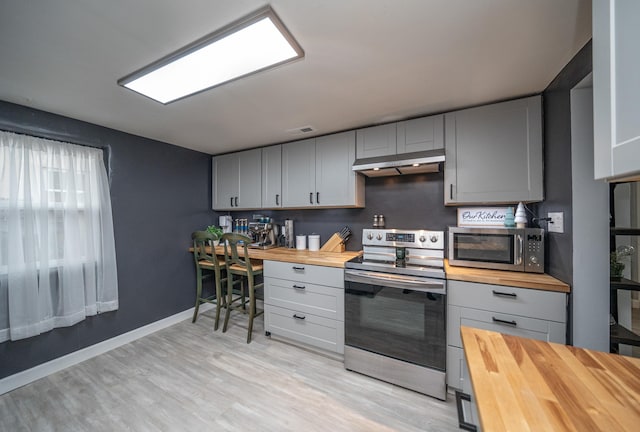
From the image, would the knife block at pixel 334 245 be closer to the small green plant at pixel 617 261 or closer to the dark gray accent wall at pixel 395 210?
the dark gray accent wall at pixel 395 210

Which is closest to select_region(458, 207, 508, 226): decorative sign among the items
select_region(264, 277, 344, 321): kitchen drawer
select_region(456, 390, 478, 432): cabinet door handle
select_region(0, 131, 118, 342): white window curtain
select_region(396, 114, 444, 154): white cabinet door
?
select_region(396, 114, 444, 154): white cabinet door

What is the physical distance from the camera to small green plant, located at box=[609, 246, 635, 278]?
52.2 inches

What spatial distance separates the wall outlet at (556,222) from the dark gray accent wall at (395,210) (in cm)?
69

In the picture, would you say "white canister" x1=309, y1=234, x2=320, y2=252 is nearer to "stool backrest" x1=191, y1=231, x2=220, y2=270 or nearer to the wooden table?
the wooden table

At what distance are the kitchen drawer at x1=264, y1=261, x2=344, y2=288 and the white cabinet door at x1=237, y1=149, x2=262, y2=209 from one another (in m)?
0.94

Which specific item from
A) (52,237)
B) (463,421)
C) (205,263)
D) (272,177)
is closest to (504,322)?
(463,421)

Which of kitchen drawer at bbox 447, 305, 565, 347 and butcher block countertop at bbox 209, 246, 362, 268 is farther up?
butcher block countertop at bbox 209, 246, 362, 268

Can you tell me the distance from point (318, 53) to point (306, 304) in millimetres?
2051

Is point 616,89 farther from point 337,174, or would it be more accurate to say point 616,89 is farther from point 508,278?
point 337,174

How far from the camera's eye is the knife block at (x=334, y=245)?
8.78ft

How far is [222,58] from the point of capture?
4.48 feet

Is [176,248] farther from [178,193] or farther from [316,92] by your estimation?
[316,92]

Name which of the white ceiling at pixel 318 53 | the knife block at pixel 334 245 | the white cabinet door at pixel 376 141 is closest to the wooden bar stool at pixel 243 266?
the knife block at pixel 334 245

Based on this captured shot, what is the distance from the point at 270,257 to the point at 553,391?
2202 mm
